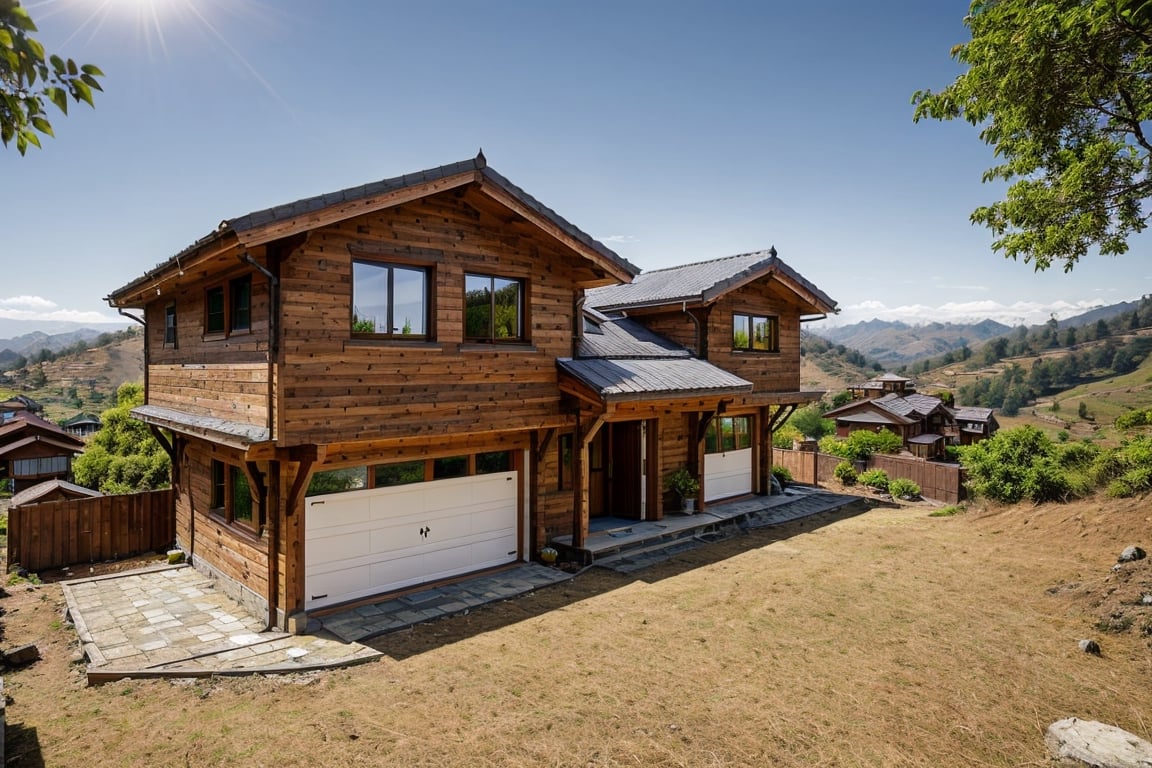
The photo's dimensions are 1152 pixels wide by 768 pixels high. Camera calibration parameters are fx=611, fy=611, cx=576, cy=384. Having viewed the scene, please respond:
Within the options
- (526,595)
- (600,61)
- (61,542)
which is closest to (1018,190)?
(600,61)

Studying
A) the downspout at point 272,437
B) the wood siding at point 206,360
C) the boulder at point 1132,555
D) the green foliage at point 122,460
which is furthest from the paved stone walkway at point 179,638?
the boulder at point 1132,555

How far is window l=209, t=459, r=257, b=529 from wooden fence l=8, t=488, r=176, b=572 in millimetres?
3471

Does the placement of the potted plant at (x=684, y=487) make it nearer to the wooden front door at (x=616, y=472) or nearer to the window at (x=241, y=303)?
the wooden front door at (x=616, y=472)

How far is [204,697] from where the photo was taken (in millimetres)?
6605

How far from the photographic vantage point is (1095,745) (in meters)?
5.43

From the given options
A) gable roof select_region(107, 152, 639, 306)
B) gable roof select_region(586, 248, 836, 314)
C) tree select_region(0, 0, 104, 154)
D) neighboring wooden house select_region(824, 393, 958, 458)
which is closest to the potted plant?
gable roof select_region(586, 248, 836, 314)

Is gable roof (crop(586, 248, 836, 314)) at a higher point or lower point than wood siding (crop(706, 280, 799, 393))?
higher

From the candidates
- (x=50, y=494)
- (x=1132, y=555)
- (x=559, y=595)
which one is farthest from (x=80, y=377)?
(x=1132, y=555)

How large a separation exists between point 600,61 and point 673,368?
757cm

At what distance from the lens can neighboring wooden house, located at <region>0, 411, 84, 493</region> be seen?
23516 mm

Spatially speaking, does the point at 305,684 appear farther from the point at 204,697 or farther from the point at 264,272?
the point at 264,272

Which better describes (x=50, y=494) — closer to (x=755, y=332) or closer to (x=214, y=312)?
(x=214, y=312)

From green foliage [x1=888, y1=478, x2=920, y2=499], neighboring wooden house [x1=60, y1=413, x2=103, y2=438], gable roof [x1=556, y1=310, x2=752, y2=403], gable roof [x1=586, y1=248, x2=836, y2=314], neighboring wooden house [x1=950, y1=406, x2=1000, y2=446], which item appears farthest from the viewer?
neighboring wooden house [x1=60, y1=413, x2=103, y2=438]

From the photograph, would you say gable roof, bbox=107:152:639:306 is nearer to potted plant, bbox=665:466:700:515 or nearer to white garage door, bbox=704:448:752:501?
potted plant, bbox=665:466:700:515
